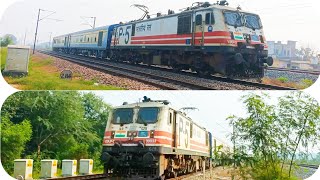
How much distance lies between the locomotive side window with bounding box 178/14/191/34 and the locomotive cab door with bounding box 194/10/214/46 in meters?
0.23

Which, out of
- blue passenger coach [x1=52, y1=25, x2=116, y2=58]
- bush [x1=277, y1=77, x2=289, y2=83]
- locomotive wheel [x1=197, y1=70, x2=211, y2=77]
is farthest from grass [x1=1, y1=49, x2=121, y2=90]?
bush [x1=277, y1=77, x2=289, y2=83]

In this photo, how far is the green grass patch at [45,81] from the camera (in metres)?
5.97

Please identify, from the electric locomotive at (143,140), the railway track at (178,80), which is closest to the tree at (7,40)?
the railway track at (178,80)

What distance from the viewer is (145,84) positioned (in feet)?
21.3

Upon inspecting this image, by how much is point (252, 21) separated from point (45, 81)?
3583 millimetres

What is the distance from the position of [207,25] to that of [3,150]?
157 inches

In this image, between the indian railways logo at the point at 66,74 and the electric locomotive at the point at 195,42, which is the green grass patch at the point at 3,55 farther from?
the electric locomotive at the point at 195,42

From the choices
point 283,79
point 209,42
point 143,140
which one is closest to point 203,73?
point 209,42

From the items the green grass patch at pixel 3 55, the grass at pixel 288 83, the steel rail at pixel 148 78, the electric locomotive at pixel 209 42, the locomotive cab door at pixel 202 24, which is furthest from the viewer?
the locomotive cab door at pixel 202 24

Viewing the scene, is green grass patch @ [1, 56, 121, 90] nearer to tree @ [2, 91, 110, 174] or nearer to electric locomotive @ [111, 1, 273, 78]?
tree @ [2, 91, 110, 174]

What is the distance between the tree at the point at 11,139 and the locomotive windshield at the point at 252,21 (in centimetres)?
399

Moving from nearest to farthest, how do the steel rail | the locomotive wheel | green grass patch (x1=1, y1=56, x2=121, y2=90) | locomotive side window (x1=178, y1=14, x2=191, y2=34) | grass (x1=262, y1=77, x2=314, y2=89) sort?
green grass patch (x1=1, y1=56, x2=121, y2=90), grass (x1=262, y1=77, x2=314, y2=89), the steel rail, the locomotive wheel, locomotive side window (x1=178, y1=14, x2=191, y2=34)

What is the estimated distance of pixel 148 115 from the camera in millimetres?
6418

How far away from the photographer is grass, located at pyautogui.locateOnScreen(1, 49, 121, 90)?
19.6ft
